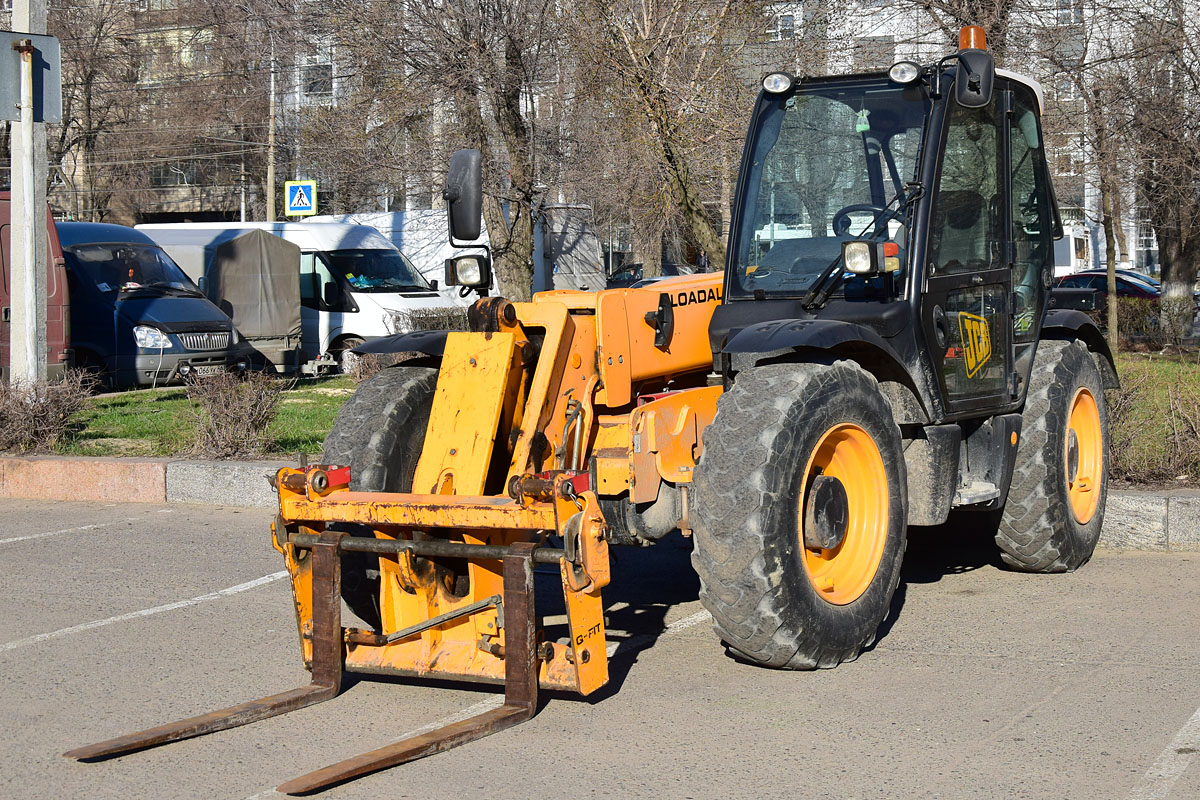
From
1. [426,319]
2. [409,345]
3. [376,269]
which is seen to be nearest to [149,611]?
[409,345]

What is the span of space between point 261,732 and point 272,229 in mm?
19399

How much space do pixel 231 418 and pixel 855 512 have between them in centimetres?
641

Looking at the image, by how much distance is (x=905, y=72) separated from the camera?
6355 mm

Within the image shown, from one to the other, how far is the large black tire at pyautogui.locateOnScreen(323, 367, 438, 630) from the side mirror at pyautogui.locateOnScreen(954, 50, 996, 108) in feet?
9.17

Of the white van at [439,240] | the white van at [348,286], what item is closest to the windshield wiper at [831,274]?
the white van at [348,286]

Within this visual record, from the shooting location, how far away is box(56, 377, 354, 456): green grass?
11422 millimetres

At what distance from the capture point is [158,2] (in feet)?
162

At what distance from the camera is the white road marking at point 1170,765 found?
165 inches

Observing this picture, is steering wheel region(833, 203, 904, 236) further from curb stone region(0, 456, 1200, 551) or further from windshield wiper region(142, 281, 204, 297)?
windshield wiper region(142, 281, 204, 297)

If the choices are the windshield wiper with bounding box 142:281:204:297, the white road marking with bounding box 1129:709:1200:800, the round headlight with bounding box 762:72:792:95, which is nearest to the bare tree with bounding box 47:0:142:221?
the windshield wiper with bounding box 142:281:204:297

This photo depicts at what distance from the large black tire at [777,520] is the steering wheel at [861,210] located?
96 cm

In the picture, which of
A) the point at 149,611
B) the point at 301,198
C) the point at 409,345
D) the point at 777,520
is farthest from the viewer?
the point at 301,198

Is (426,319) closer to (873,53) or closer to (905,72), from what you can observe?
(873,53)

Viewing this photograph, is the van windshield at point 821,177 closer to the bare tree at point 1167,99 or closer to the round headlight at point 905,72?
the round headlight at point 905,72
